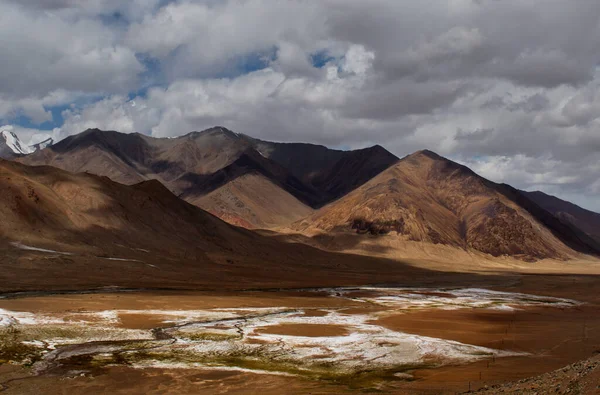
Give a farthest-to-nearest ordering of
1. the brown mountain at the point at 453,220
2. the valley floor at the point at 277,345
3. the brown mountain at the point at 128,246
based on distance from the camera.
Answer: the brown mountain at the point at 453,220 < the brown mountain at the point at 128,246 < the valley floor at the point at 277,345

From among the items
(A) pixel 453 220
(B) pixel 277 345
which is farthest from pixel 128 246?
(A) pixel 453 220

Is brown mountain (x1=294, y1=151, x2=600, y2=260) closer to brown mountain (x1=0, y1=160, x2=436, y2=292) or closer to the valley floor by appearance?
brown mountain (x1=0, y1=160, x2=436, y2=292)

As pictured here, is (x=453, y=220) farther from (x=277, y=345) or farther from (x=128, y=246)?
(x=277, y=345)

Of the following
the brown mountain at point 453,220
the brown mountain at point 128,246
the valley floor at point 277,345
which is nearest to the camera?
the valley floor at point 277,345

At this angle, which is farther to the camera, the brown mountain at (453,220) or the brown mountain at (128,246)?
the brown mountain at (453,220)

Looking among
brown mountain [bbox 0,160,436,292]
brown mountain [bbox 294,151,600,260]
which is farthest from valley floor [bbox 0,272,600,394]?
brown mountain [bbox 294,151,600,260]

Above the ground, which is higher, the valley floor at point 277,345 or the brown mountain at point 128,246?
the brown mountain at point 128,246

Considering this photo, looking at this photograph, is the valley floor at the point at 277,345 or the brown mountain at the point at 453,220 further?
the brown mountain at the point at 453,220

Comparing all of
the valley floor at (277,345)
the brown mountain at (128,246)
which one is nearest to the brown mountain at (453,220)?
the brown mountain at (128,246)

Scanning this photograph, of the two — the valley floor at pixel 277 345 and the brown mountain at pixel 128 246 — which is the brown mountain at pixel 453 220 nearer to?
the brown mountain at pixel 128 246
